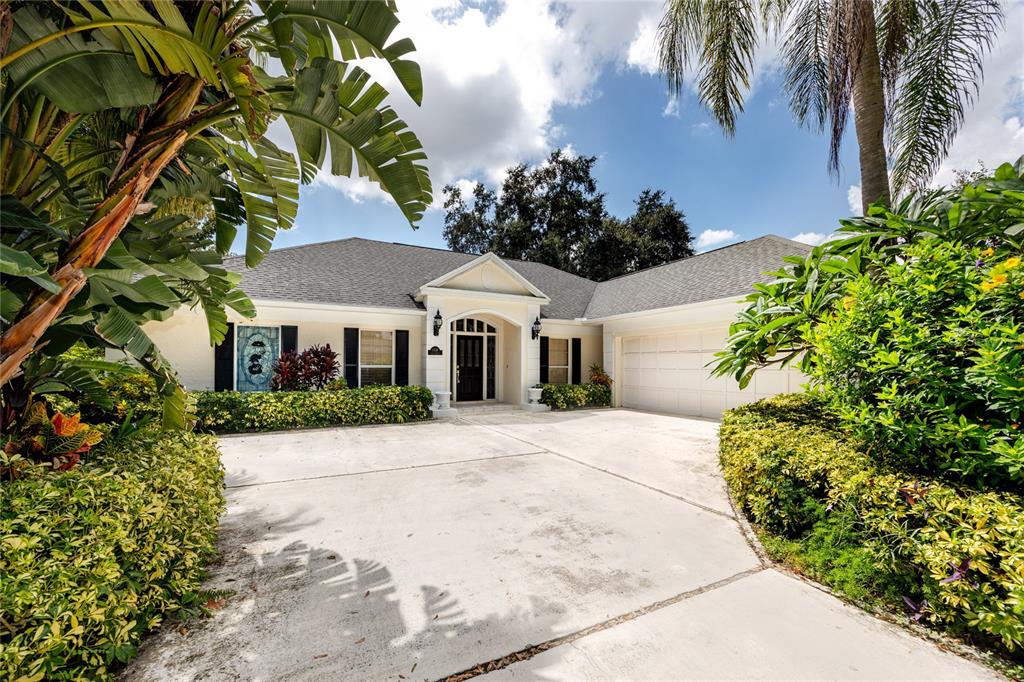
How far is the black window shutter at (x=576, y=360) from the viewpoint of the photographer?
51.5 ft

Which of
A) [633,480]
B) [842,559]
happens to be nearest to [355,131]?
[842,559]

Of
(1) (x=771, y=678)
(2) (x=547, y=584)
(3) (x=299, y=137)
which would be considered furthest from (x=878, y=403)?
(3) (x=299, y=137)

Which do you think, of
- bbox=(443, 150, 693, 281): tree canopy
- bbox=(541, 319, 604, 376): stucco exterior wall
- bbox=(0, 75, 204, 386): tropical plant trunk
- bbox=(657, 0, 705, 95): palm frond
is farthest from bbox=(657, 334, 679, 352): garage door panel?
bbox=(443, 150, 693, 281): tree canopy

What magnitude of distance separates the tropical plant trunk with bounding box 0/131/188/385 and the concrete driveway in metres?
1.97

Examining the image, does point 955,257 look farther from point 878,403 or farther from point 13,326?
point 13,326

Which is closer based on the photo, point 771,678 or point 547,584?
point 771,678

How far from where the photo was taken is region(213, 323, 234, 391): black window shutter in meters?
10.6

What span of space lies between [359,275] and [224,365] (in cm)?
479

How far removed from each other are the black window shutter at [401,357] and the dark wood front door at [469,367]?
202cm

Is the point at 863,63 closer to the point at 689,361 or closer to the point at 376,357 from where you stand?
the point at 689,361

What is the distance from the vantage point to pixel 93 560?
2219 mm

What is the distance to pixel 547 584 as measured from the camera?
3.29 m

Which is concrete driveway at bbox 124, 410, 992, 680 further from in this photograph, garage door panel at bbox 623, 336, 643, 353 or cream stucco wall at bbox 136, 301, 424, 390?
garage door panel at bbox 623, 336, 643, 353

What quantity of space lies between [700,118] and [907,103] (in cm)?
358
